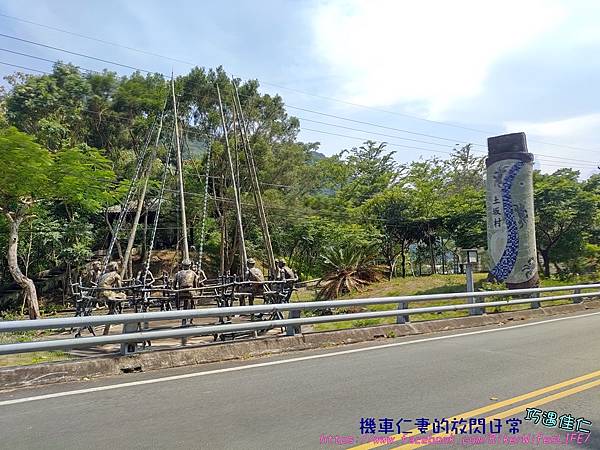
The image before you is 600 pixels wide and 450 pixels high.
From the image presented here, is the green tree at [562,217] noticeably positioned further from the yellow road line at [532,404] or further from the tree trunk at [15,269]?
the tree trunk at [15,269]

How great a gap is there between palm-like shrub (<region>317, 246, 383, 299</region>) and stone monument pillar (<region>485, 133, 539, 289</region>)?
257 inches

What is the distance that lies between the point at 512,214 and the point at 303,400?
Result: 18.2 metres

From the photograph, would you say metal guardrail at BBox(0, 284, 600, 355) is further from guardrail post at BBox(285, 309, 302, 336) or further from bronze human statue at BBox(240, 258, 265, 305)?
bronze human statue at BBox(240, 258, 265, 305)

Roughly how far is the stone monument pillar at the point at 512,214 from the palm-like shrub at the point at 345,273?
6.53 meters

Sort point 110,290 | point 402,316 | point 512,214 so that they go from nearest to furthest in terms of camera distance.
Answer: point 110,290 < point 402,316 < point 512,214

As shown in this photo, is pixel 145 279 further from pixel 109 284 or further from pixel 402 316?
pixel 402 316

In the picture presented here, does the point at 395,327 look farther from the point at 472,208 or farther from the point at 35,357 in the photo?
the point at 472,208

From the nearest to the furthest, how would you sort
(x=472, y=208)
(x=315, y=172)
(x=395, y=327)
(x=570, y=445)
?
1. (x=570, y=445)
2. (x=395, y=327)
3. (x=472, y=208)
4. (x=315, y=172)

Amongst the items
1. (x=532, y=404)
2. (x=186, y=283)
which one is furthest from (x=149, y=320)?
(x=532, y=404)

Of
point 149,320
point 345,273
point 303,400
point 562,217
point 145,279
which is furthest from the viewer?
point 562,217

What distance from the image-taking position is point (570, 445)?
4.60m

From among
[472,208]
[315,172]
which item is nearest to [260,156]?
[315,172]

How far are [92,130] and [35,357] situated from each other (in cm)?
2671

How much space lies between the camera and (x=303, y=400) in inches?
232
